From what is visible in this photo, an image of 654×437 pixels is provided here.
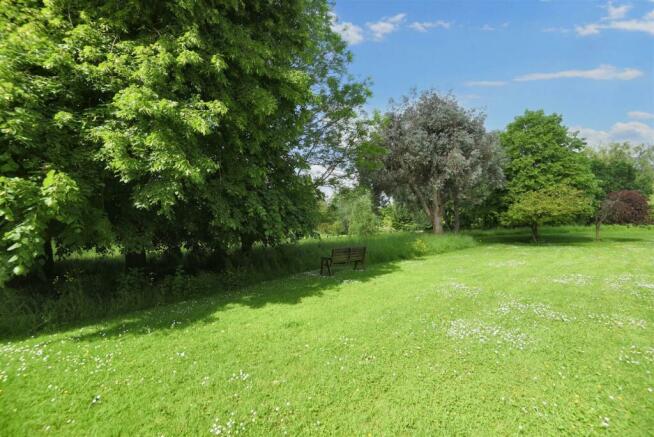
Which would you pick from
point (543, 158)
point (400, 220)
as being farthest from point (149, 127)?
point (400, 220)

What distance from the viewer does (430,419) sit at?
3.24m

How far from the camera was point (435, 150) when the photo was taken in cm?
2081

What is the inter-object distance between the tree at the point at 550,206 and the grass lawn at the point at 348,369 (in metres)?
14.8

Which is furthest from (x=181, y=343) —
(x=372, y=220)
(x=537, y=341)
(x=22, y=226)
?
(x=372, y=220)

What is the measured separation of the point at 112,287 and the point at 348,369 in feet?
26.0

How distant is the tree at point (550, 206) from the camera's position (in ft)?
65.6

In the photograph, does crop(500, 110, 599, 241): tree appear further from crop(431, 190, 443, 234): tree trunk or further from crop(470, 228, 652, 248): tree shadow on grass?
A: crop(431, 190, 443, 234): tree trunk

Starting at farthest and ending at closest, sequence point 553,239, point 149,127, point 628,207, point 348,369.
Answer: point 553,239
point 628,207
point 149,127
point 348,369

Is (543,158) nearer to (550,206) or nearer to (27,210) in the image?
(550,206)

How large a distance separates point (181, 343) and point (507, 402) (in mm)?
5032

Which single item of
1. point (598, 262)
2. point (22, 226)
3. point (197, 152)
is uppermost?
point (197, 152)

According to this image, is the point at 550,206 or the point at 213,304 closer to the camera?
the point at 213,304

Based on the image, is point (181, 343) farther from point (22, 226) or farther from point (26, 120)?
point (26, 120)

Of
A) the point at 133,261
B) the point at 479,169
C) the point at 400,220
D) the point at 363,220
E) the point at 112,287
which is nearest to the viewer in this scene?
the point at 112,287
